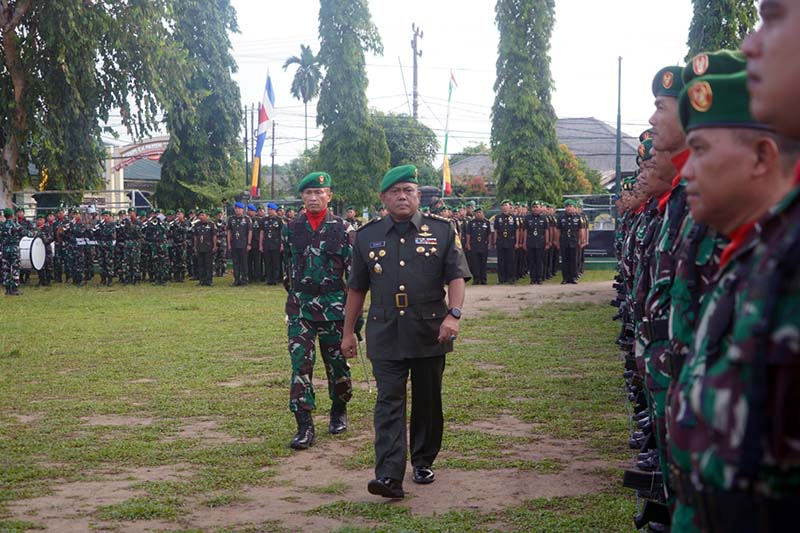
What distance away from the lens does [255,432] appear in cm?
834

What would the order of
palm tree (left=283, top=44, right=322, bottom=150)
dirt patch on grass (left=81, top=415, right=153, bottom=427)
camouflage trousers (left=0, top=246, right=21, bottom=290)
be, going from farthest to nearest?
palm tree (left=283, top=44, right=322, bottom=150)
camouflage trousers (left=0, top=246, right=21, bottom=290)
dirt patch on grass (left=81, top=415, right=153, bottom=427)

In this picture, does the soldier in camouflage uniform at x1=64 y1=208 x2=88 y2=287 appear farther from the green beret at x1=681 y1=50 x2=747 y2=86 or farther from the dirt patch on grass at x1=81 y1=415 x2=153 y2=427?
the green beret at x1=681 y1=50 x2=747 y2=86

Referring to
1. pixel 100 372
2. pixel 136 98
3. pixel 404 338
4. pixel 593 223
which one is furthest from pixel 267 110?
pixel 404 338

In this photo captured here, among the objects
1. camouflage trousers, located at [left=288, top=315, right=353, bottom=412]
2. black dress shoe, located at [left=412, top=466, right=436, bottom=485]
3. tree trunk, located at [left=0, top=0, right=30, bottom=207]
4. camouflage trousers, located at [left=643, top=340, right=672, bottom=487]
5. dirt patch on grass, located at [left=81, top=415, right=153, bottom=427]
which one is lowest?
dirt patch on grass, located at [left=81, top=415, right=153, bottom=427]

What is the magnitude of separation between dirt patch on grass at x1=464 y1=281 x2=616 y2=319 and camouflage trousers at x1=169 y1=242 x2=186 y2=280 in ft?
28.8

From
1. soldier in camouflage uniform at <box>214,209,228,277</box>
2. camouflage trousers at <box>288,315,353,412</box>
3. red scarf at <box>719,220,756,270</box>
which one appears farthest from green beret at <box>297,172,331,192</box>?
soldier in camouflage uniform at <box>214,209,228,277</box>

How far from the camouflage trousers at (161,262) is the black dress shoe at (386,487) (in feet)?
76.4

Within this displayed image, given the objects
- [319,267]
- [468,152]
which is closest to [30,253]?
[319,267]

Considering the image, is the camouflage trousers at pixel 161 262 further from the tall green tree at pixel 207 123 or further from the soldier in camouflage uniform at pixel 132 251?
the tall green tree at pixel 207 123

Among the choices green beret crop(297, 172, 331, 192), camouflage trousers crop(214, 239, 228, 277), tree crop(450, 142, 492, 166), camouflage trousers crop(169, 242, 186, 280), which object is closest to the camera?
green beret crop(297, 172, 331, 192)

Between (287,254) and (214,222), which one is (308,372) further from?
(214,222)

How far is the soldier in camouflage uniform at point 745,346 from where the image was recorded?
5.78 ft

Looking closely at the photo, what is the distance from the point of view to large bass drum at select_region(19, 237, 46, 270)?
83.4ft

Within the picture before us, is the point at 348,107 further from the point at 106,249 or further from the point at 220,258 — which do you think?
the point at 106,249
